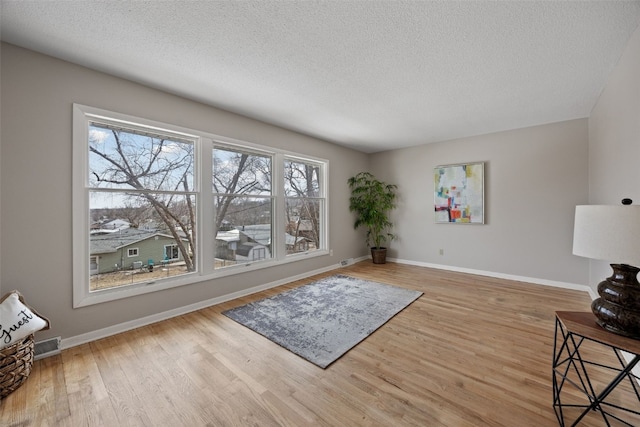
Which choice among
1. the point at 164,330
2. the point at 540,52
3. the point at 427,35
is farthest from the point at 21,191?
the point at 540,52

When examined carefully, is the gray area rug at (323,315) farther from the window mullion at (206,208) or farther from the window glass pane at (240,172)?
the window glass pane at (240,172)

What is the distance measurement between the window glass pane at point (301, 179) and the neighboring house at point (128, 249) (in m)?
1.92

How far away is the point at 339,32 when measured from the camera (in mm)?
1829

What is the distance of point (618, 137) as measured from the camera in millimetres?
2182

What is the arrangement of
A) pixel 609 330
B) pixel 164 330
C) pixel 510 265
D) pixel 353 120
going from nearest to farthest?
pixel 609 330
pixel 164 330
pixel 353 120
pixel 510 265

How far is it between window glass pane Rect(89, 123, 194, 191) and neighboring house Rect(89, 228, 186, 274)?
0.50 metres

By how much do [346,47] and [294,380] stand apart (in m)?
2.58

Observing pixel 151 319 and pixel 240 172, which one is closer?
pixel 151 319

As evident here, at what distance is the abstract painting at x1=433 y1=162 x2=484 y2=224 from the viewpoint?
4332 mm

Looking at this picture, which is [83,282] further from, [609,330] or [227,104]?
[609,330]

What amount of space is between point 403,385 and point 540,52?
2.86 meters

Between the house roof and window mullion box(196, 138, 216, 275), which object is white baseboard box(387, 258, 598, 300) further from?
the house roof

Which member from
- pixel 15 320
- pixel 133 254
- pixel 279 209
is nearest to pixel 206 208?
pixel 133 254

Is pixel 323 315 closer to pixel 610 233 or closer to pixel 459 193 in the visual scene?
pixel 610 233
